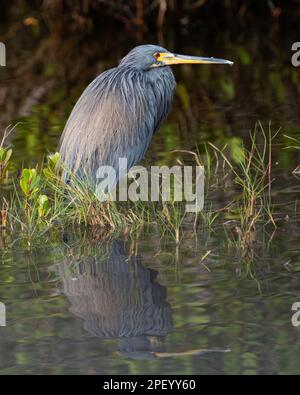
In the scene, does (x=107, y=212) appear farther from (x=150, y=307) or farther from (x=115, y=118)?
(x=150, y=307)

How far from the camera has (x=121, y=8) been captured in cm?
1616

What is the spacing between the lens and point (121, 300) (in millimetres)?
5941

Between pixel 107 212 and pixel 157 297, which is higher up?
pixel 107 212

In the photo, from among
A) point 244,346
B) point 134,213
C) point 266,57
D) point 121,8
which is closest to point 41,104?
point 266,57

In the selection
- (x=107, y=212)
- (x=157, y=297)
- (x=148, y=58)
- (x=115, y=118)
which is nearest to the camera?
(x=157, y=297)

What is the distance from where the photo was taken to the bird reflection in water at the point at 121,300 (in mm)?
5395

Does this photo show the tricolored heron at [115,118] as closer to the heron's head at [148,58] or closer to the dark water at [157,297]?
the heron's head at [148,58]

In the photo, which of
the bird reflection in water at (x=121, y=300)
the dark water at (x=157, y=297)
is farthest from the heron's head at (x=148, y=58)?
the bird reflection in water at (x=121, y=300)

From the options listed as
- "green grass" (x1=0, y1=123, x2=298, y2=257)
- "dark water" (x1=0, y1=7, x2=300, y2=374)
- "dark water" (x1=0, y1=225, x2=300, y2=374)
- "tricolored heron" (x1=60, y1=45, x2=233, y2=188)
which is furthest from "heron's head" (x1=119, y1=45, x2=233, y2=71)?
"dark water" (x1=0, y1=225, x2=300, y2=374)

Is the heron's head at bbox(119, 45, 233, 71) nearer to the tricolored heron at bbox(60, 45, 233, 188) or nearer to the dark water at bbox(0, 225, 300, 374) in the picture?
the tricolored heron at bbox(60, 45, 233, 188)

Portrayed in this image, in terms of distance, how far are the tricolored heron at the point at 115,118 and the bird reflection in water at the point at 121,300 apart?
987mm

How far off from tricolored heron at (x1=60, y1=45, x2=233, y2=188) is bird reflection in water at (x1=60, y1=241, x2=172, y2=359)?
3.24 ft

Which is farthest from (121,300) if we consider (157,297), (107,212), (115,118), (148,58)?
(148,58)

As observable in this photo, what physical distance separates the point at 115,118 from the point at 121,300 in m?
2.11
